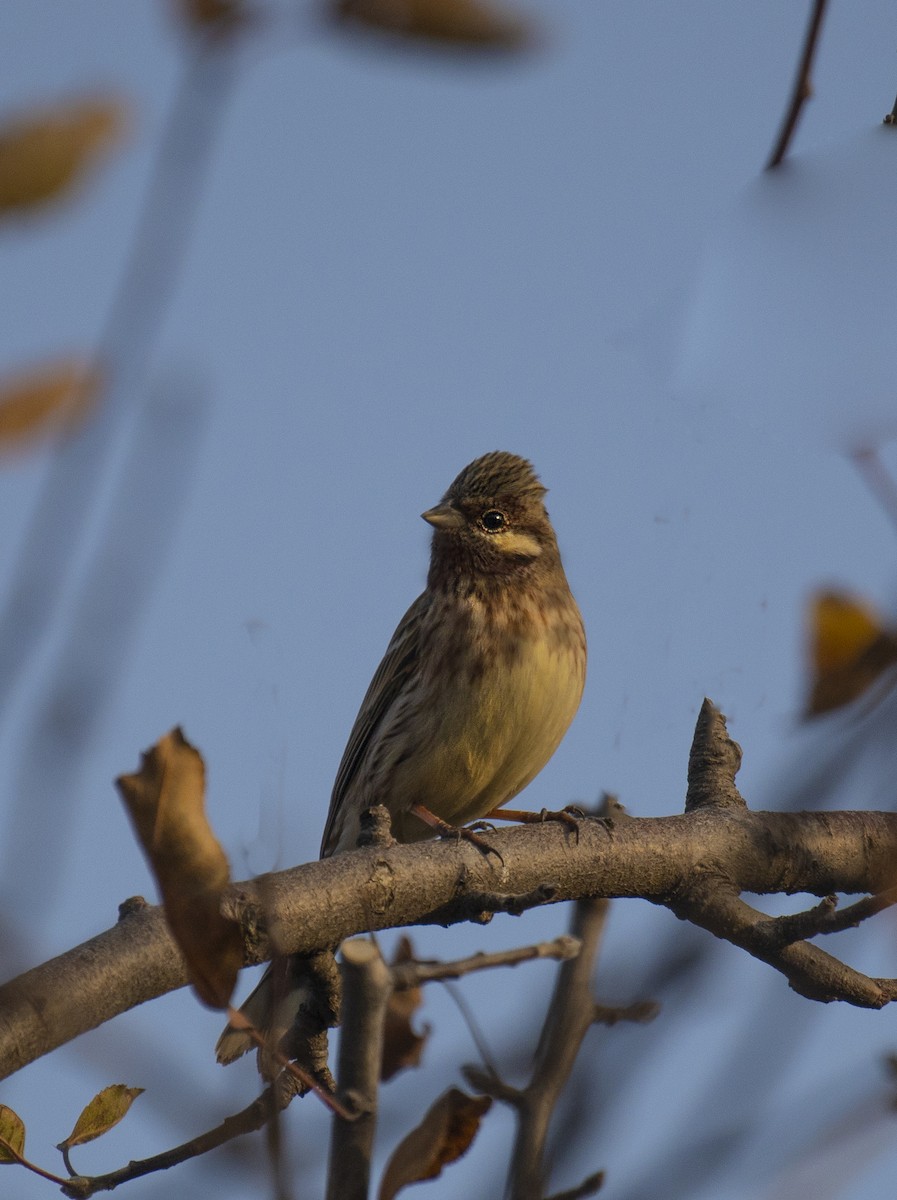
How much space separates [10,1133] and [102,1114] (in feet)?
1.19

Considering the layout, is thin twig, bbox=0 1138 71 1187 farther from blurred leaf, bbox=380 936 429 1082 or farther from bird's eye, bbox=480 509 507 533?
bird's eye, bbox=480 509 507 533

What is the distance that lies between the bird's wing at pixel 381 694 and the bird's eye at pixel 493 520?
0.58 meters

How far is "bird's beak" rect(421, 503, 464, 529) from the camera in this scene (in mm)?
9070

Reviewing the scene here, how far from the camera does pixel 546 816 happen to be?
6.75 metres

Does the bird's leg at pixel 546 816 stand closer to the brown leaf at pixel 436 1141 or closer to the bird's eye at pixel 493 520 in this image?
the bird's eye at pixel 493 520

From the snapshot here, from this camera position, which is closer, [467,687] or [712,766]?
[712,766]

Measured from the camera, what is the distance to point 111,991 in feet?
13.9

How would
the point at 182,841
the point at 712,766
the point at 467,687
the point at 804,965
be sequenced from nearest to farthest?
1. the point at 182,841
2. the point at 804,965
3. the point at 712,766
4. the point at 467,687

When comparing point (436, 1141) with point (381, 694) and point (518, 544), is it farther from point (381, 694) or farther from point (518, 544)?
point (518, 544)

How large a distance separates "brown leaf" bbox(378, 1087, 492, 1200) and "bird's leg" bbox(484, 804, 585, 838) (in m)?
2.70

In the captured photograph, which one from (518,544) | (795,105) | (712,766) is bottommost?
(712,766)

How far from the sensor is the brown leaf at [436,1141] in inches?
106

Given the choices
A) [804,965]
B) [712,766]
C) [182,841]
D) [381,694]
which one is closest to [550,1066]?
[182,841]

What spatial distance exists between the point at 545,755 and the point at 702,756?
2.09 m
